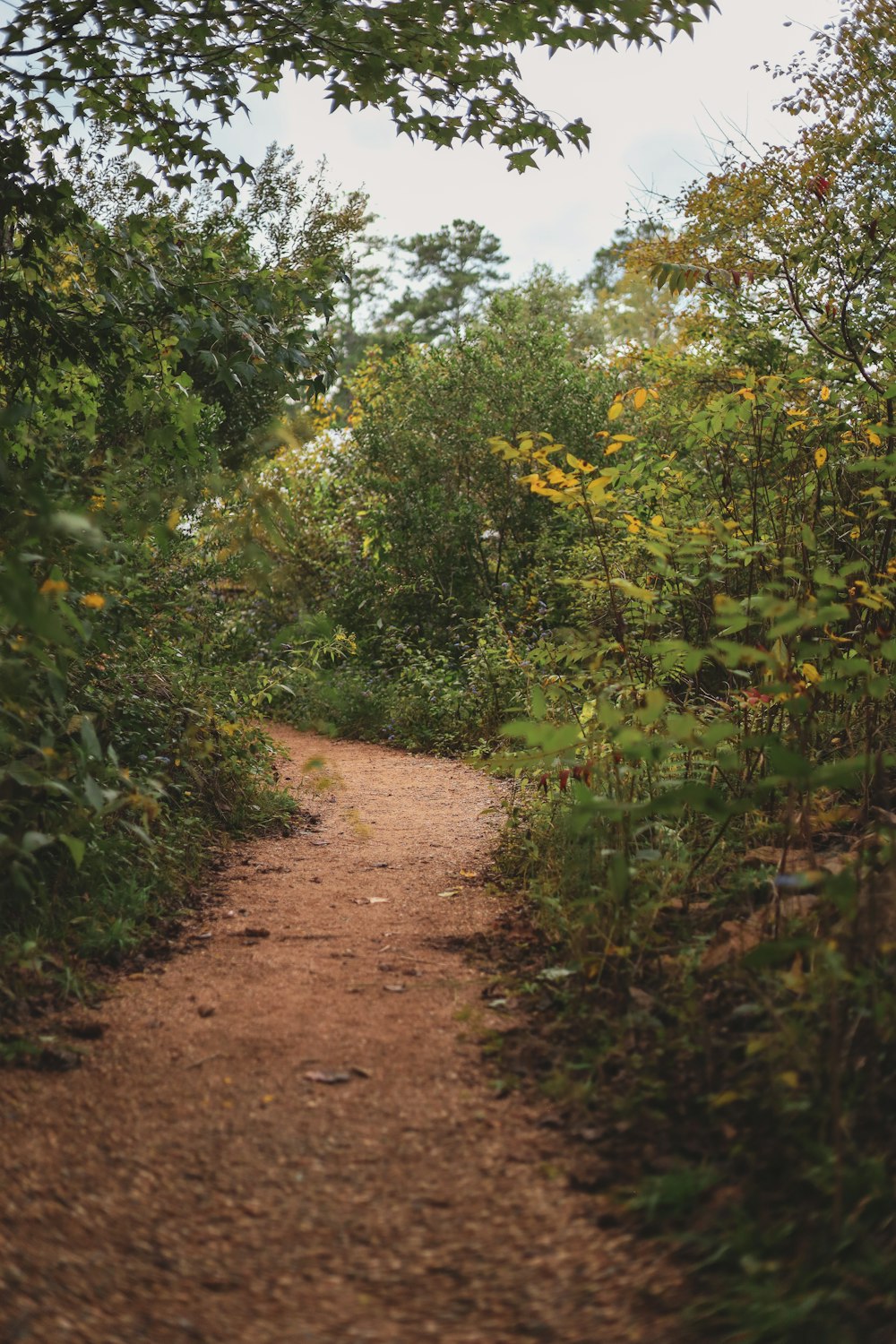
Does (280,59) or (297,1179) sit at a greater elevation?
(280,59)

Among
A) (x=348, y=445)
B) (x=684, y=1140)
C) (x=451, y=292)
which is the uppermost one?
(x=451, y=292)

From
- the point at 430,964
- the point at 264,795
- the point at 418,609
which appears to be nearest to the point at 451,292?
the point at 418,609

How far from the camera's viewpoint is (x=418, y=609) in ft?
36.5

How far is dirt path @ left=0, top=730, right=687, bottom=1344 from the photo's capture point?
1.80 meters

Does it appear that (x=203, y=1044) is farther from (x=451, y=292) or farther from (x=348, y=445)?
(x=451, y=292)

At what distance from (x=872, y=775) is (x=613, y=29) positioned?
302cm

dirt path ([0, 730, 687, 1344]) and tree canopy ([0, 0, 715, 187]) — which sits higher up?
tree canopy ([0, 0, 715, 187])

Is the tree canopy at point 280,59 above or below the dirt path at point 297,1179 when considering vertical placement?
above

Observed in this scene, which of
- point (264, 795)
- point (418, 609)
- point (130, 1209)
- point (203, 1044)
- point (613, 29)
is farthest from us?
point (418, 609)

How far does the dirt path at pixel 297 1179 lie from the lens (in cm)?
180

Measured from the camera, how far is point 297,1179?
2.23m

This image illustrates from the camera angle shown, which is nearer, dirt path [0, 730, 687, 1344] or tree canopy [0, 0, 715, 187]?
dirt path [0, 730, 687, 1344]

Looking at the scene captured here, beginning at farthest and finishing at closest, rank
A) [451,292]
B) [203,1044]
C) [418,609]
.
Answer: [451,292] < [418,609] < [203,1044]

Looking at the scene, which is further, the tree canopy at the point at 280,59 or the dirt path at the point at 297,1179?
the tree canopy at the point at 280,59
